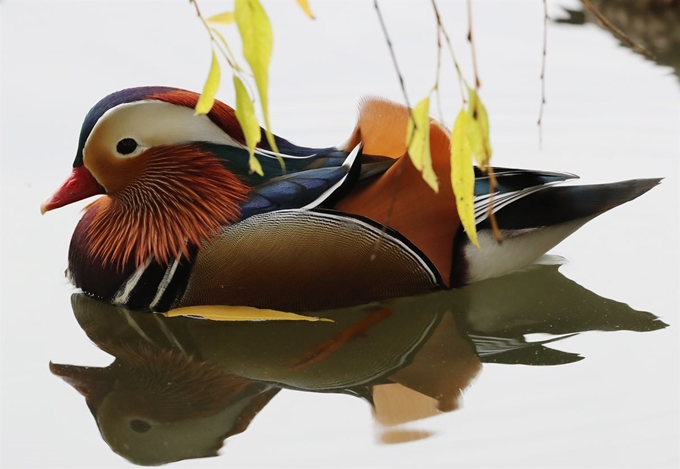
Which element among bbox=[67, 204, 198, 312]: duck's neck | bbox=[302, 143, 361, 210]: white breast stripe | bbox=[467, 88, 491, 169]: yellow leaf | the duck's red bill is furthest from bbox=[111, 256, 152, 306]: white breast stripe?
bbox=[467, 88, 491, 169]: yellow leaf

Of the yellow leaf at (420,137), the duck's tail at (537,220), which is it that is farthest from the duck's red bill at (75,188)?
the yellow leaf at (420,137)

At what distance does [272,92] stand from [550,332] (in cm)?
235

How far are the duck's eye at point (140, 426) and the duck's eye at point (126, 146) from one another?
93 cm

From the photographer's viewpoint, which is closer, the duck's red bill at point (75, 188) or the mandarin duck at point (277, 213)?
the mandarin duck at point (277, 213)

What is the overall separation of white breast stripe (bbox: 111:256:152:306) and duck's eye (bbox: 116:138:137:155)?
0.35 m

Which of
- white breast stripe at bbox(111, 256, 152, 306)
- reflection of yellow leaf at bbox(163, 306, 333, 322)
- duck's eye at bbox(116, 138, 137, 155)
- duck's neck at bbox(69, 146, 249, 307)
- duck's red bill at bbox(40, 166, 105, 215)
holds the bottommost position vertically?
reflection of yellow leaf at bbox(163, 306, 333, 322)

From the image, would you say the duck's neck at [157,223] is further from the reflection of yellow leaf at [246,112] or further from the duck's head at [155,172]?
the reflection of yellow leaf at [246,112]

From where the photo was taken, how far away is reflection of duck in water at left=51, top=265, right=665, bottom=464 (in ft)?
9.75

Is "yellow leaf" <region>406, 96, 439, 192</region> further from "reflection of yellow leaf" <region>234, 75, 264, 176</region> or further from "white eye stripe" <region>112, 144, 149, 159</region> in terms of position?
"white eye stripe" <region>112, 144, 149, 159</region>

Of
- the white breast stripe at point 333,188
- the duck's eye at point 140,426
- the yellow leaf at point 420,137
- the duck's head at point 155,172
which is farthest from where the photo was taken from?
the duck's head at point 155,172

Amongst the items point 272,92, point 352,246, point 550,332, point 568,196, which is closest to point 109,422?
point 352,246

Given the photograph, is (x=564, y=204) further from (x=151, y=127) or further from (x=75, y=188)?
(x=75, y=188)

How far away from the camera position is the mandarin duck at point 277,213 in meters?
3.28

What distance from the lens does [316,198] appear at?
3.26 m
